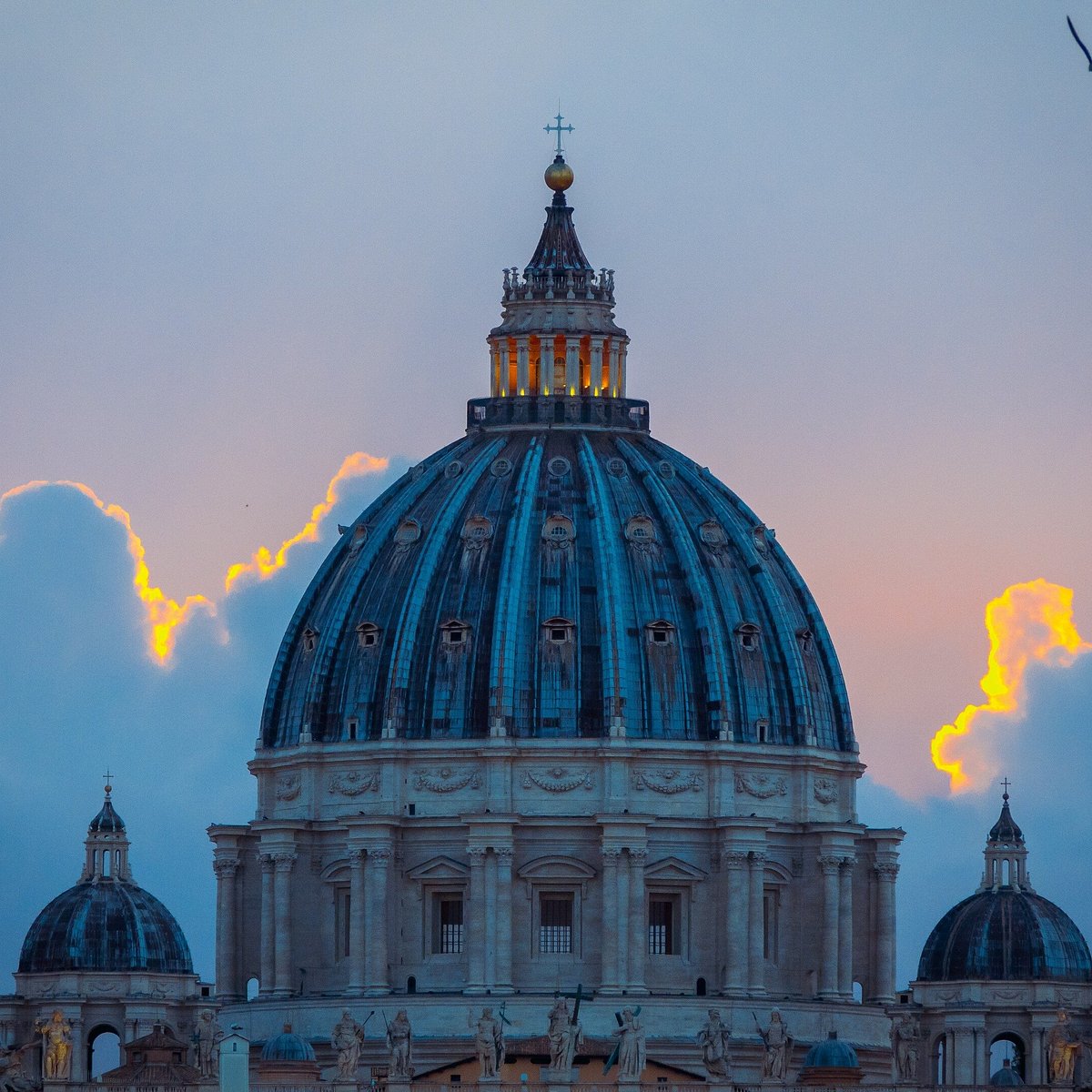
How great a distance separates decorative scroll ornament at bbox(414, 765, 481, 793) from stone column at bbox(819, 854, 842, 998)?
930cm

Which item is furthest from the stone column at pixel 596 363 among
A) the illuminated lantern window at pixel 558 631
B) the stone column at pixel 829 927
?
the stone column at pixel 829 927

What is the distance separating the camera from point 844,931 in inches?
4582

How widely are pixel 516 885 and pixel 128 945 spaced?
3375cm

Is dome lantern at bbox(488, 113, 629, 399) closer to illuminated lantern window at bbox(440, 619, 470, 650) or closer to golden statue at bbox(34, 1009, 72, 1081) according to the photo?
illuminated lantern window at bbox(440, 619, 470, 650)

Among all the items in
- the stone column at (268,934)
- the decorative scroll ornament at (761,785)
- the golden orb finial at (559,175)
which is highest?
the golden orb finial at (559,175)

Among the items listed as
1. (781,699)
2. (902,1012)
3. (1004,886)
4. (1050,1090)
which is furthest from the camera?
(1004,886)

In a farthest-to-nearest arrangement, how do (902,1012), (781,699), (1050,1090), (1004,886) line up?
1. (1004,886)
2. (902,1012)
3. (781,699)
4. (1050,1090)

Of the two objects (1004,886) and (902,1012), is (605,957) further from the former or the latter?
(1004,886)

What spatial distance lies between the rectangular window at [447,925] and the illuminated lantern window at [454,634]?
6326mm

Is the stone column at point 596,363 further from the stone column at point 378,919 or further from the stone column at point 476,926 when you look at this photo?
the stone column at point 378,919

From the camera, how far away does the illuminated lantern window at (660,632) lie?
114 metres

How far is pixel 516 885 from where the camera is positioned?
11344cm

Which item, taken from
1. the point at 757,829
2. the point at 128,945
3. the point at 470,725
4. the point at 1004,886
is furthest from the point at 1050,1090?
the point at 128,945

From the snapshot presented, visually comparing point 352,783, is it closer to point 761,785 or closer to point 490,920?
point 490,920
